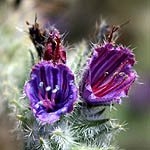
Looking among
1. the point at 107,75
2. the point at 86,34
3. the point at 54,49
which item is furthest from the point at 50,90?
the point at 86,34

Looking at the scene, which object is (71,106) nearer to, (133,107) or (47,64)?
(47,64)

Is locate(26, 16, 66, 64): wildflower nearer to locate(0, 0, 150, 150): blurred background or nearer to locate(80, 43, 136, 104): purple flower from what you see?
locate(80, 43, 136, 104): purple flower

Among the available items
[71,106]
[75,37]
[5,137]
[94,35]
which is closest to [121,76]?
[71,106]

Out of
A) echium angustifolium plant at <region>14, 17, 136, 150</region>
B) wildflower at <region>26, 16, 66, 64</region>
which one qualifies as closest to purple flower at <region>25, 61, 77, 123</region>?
echium angustifolium plant at <region>14, 17, 136, 150</region>

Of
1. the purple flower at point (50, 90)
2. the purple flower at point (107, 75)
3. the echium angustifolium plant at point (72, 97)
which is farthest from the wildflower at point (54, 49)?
the purple flower at point (107, 75)

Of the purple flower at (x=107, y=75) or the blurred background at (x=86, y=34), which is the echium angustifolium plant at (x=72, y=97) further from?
the blurred background at (x=86, y=34)

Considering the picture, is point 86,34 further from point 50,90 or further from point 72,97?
point 72,97

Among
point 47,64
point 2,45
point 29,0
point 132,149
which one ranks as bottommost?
point 132,149
